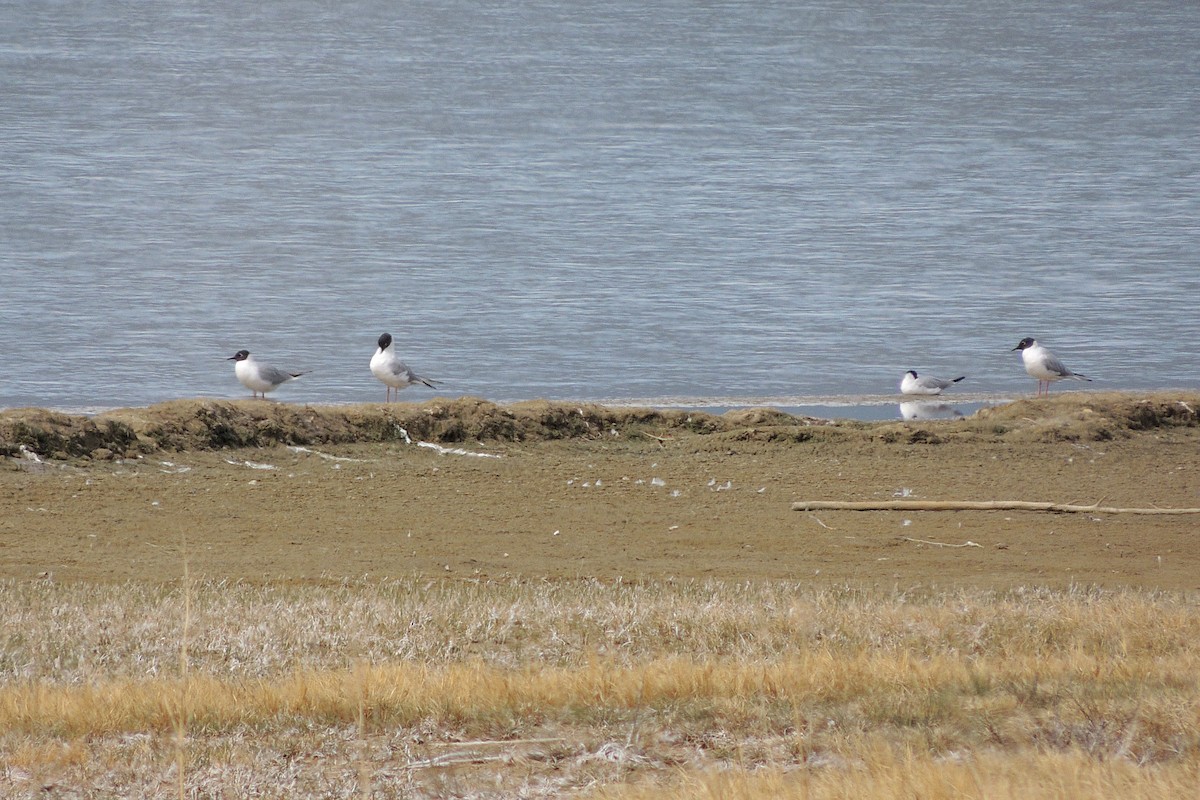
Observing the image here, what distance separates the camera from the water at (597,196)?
24156 mm

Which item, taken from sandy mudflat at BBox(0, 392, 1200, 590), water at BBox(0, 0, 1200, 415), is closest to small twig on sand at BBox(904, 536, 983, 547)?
sandy mudflat at BBox(0, 392, 1200, 590)

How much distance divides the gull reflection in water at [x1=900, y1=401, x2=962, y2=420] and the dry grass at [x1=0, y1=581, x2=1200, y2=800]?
10369mm

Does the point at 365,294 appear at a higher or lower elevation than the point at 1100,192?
lower

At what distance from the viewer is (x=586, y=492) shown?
1354 centimetres

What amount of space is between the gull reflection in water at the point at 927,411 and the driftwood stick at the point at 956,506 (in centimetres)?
669

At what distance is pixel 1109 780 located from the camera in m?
5.38

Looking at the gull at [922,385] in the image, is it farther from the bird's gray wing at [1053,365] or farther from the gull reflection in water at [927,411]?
the bird's gray wing at [1053,365]

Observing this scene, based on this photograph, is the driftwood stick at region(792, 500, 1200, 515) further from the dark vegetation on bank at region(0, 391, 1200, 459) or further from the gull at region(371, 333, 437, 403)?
the gull at region(371, 333, 437, 403)

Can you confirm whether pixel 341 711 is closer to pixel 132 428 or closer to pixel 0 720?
pixel 0 720

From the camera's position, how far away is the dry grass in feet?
19.6

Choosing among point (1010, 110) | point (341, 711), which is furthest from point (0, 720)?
point (1010, 110)

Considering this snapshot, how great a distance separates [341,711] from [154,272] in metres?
25.9

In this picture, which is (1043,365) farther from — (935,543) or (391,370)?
(935,543)

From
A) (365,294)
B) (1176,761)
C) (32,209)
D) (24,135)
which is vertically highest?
(24,135)
